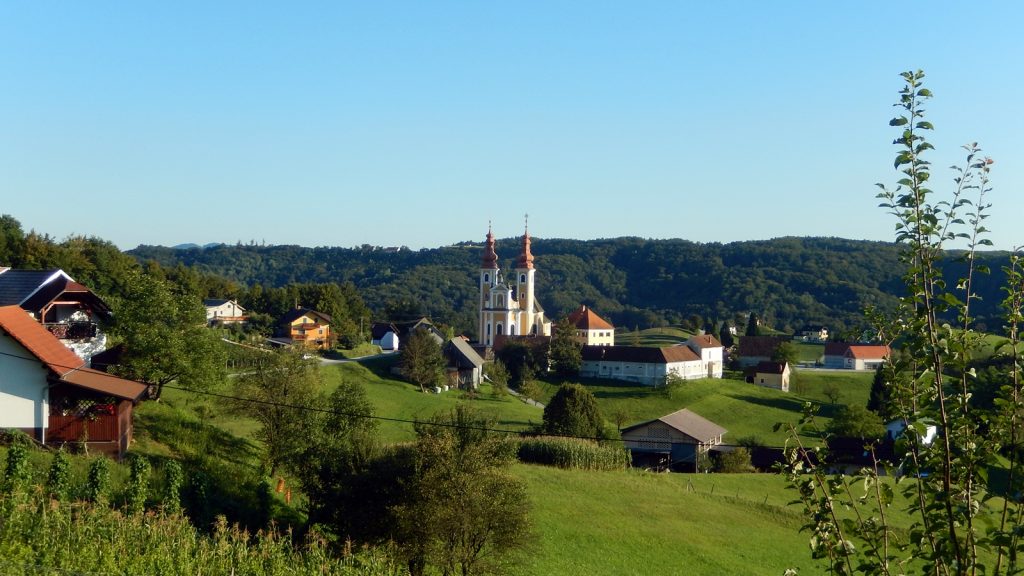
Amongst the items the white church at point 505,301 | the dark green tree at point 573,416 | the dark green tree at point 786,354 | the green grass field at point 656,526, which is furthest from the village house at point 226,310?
the dark green tree at point 786,354

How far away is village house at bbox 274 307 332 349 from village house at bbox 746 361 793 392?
37828 mm

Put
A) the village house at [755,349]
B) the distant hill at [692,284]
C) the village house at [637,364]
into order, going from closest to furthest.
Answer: the village house at [637,364]
the village house at [755,349]
the distant hill at [692,284]

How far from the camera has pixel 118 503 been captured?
1745cm

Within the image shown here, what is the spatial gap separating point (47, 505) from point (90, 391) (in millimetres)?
6378

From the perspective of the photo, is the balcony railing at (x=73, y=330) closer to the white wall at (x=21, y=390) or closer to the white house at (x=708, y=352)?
the white wall at (x=21, y=390)

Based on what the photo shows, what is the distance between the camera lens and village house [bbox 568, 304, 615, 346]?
9450 centimetres

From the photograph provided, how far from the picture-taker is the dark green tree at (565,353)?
75.6 metres

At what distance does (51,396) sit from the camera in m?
20.9

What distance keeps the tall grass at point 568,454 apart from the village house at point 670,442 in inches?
284

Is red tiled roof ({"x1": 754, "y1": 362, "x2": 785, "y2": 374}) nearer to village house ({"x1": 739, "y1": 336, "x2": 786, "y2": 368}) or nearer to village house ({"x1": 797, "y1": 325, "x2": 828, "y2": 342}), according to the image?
village house ({"x1": 739, "y1": 336, "x2": 786, "y2": 368})

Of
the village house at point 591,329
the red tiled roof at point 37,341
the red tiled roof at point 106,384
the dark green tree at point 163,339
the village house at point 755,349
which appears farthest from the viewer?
the village house at point 591,329

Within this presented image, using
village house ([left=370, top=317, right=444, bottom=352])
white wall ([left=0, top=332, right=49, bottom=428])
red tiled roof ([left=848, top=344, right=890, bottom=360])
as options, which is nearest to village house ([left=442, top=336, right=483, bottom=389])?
village house ([left=370, top=317, right=444, bottom=352])

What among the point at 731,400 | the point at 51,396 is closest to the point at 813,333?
the point at 731,400

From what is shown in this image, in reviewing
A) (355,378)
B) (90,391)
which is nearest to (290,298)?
(355,378)
